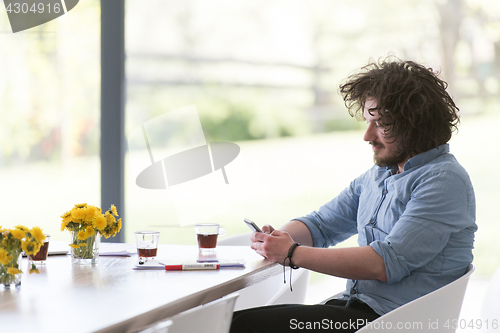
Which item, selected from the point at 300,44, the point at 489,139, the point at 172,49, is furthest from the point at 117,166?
the point at 489,139

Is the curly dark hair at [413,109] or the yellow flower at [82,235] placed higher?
the curly dark hair at [413,109]

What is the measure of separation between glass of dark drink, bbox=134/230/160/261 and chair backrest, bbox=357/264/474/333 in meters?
0.64

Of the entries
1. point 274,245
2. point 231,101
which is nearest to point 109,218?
point 274,245

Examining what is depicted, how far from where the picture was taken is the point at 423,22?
2.99 meters

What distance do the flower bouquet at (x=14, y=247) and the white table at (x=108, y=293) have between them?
31 mm

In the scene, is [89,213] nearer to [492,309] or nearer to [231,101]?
[492,309]

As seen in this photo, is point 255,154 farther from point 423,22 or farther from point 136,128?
point 423,22

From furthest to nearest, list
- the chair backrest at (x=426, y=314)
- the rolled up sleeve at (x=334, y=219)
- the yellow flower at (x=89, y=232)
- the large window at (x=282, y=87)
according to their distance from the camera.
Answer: the large window at (x=282, y=87)
the rolled up sleeve at (x=334, y=219)
the yellow flower at (x=89, y=232)
the chair backrest at (x=426, y=314)

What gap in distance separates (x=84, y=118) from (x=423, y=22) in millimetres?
2167

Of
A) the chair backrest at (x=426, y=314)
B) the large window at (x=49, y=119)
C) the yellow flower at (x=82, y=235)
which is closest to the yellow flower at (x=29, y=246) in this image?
the yellow flower at (x=82, y=235)

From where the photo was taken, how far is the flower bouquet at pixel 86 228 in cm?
147

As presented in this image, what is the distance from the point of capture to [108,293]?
1.15 meters

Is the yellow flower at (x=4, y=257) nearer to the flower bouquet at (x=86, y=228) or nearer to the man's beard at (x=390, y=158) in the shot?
the flower bouquet at (x=86, y=228)

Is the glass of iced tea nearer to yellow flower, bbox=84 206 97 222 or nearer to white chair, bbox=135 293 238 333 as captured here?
yellow flower, bbox=84 206 97 222
